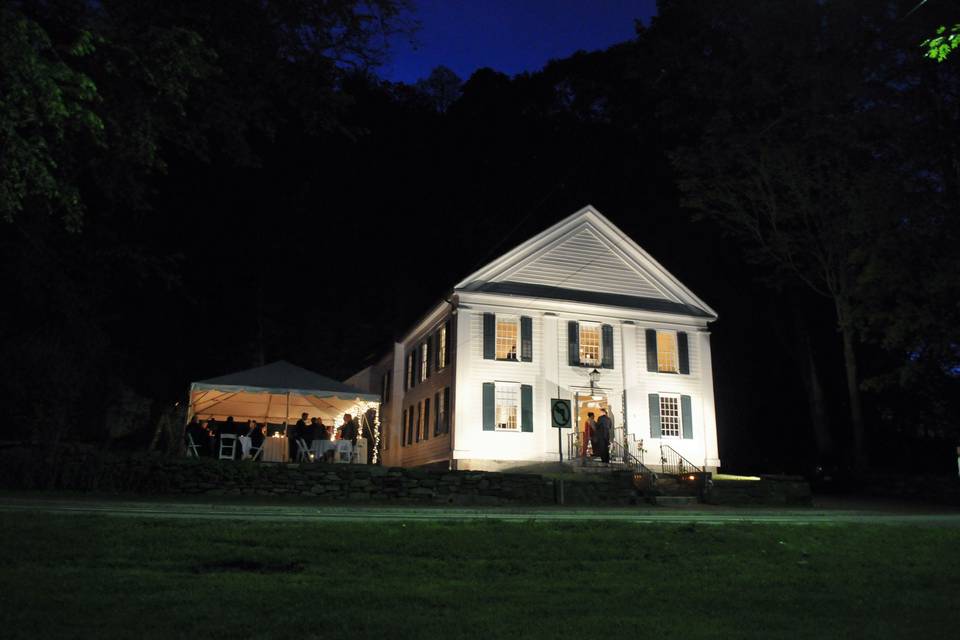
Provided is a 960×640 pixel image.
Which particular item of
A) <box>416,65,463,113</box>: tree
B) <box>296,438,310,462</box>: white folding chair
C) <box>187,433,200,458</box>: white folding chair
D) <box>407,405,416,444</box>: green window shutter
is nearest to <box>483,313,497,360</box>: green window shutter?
<box>407,405,416,444</box>: green window shutter

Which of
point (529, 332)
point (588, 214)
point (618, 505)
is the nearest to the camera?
point (618, 505)

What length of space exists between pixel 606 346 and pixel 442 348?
531cm

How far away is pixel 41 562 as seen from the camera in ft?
21.4

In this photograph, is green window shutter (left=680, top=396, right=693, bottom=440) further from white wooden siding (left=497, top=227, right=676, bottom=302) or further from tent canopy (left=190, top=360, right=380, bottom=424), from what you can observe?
tent canopy (left=190, top=360, right=380, bottom=424)

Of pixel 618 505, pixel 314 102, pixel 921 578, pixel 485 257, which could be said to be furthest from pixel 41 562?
pixel 485 257

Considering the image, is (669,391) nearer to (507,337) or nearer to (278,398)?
(507,337)

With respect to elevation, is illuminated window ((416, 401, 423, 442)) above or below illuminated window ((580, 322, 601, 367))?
below

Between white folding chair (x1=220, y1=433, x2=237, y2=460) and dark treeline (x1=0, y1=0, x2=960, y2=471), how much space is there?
4.10 metres

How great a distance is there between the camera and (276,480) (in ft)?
50.2

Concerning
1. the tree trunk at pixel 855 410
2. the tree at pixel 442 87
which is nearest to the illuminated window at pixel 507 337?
the tree trunk at pixel 855 410

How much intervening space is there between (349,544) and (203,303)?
96.5 feet

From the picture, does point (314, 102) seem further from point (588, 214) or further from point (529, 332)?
point (588, 214)

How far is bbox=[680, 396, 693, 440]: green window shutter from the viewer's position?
82.3ft

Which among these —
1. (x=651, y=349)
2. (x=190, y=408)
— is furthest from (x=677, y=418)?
(x=190, y=408)
